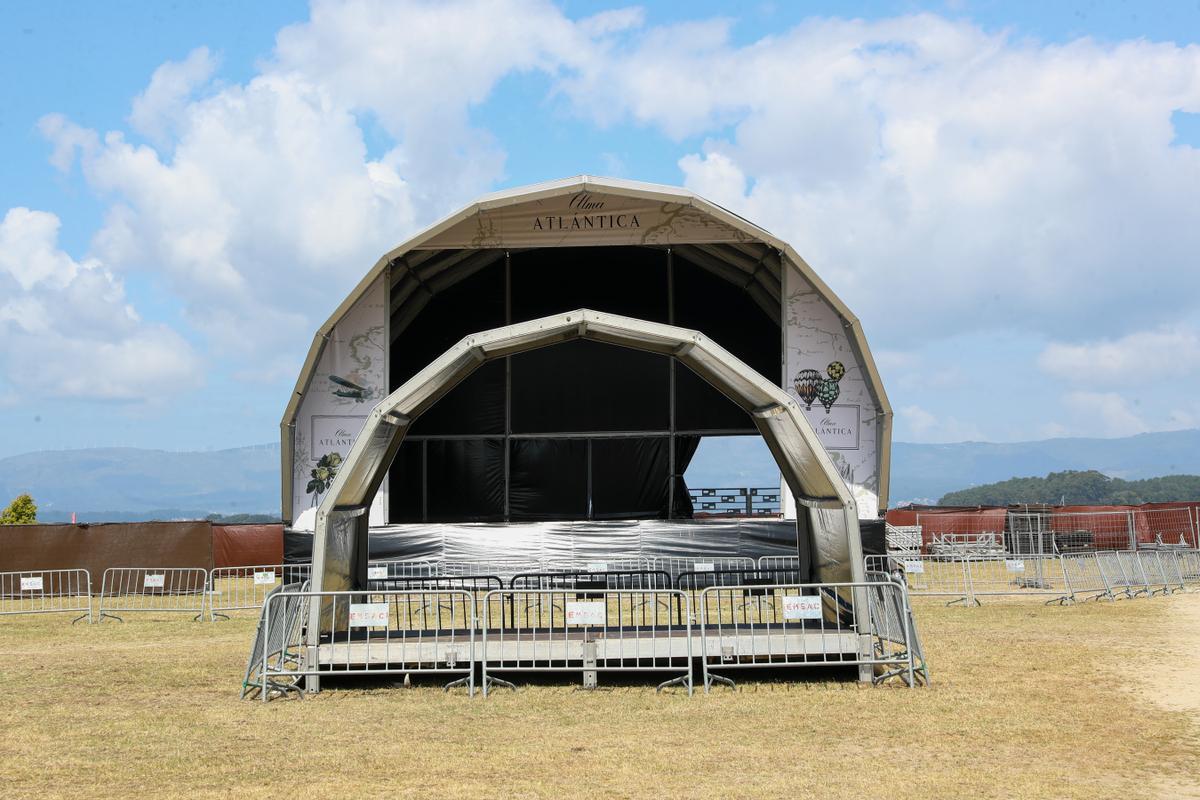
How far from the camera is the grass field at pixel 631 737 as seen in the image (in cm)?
727

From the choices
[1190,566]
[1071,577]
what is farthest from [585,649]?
[1190,566]

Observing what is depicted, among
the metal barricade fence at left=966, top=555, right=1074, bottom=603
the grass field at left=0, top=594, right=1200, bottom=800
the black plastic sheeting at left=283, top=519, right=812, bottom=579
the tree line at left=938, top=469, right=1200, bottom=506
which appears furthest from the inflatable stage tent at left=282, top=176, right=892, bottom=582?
the tree line at left=938, top=469, right=1200, bottom=506

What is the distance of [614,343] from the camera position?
11773mm

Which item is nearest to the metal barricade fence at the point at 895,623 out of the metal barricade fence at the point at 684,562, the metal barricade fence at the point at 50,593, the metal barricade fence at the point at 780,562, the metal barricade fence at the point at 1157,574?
the metal barricade fence at the point at 780,562

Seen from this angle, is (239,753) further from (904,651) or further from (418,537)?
(418,537)

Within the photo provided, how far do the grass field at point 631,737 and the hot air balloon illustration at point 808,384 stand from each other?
35.8 ft

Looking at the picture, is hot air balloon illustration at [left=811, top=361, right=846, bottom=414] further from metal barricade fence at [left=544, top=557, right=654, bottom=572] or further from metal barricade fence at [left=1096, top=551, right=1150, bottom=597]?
metal barricade fence at [left=1096, top=551, right=1150, bottom=597]

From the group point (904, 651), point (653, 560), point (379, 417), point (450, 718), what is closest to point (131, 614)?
point (653, 560)

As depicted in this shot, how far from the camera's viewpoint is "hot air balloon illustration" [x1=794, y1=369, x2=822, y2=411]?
23.7 m

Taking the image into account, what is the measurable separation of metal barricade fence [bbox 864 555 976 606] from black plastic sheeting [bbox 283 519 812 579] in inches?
99.7

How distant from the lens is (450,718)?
9625 millimetres

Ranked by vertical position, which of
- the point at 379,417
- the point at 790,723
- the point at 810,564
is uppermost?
the point at 379,417

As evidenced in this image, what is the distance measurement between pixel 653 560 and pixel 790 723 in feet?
47.5

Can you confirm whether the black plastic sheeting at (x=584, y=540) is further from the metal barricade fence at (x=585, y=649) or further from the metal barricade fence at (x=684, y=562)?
the metal barricade fence at (x=585, y=649)
